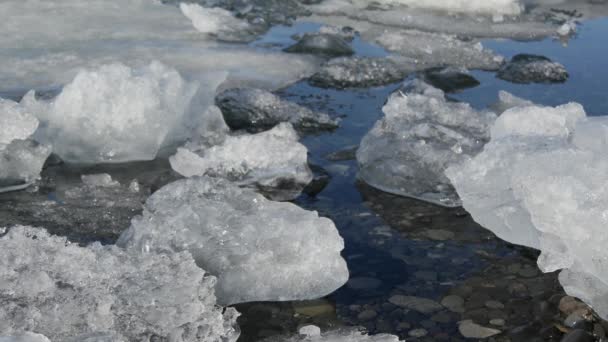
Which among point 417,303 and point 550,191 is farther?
point 417,303

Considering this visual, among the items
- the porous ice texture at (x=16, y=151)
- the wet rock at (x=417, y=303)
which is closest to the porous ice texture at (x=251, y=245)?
the wet rock at (x=417, y=303)

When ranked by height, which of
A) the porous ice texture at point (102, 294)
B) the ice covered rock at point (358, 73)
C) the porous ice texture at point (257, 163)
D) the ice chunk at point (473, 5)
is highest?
the porous ice texture at point (102, 294)

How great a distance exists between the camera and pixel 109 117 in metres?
4.03

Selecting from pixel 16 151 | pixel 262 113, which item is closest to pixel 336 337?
pixel 16 151

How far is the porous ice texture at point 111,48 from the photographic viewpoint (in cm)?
517

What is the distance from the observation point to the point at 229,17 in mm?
6820

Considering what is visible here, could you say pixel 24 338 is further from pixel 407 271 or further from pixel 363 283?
pixel 407 271

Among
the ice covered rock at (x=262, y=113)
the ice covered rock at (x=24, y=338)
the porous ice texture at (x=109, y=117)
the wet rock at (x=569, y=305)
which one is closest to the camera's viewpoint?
the ice covered rock at (x=24, y=338)

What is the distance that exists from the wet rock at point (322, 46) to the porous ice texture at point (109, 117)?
75.9 inches

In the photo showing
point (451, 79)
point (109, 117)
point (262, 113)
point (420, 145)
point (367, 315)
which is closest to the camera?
point (367, 315)

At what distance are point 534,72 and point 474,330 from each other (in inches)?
127

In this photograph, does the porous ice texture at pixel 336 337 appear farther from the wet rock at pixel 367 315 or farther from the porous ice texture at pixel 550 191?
the porous ice texture at pixel 550 191

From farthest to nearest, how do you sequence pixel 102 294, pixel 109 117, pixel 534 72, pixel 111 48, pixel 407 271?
1. pixel 111 48
2. pixel 534 72
3. pixel 109 117
4. pixel 407 271
5. pixel 102 294

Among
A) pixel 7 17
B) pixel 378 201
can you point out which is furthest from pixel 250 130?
pixel 7 17
